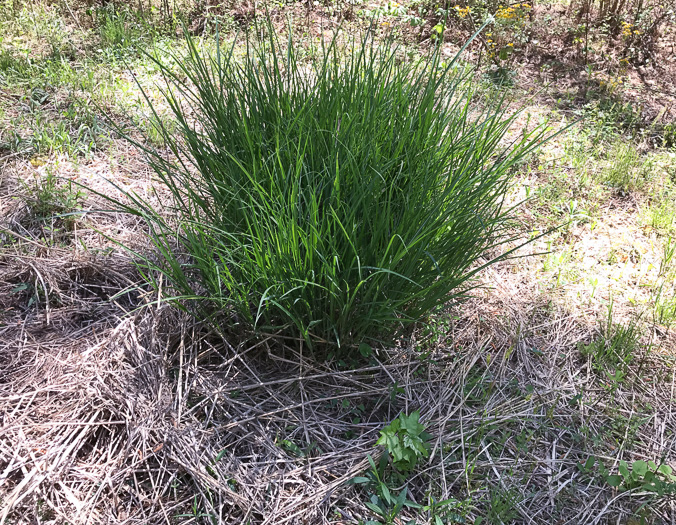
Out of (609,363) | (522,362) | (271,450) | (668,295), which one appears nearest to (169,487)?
(271,450)

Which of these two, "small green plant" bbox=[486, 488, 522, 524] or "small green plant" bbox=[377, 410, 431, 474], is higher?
"small green plant" bbox=[377, 410, 431, 474]

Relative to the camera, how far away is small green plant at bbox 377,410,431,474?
1.21 meters

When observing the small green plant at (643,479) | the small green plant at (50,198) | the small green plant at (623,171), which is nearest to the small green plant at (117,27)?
the small green plant at (50,198)

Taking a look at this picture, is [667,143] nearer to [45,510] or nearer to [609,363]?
[609,363]

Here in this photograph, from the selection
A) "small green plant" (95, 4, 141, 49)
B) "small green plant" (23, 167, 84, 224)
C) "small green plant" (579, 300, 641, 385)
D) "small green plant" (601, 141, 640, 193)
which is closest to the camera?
"small green plant" (579, 300, 641, 385)

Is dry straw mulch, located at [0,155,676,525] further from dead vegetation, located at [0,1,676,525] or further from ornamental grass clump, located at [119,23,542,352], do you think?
ornamental grass clump, located at [119,23,542,352]

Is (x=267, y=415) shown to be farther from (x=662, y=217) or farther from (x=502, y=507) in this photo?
(x=662, y=217)

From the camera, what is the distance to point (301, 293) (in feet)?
4.17

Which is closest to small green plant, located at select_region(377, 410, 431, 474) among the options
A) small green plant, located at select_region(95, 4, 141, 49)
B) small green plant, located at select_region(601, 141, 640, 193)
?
small green plant, located at select_region(601, 141, 640, 193)

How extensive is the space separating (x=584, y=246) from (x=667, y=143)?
1.39 m

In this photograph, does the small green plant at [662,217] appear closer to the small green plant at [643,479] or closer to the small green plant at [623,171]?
the small green plant at [623,171]

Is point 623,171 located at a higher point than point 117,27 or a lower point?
lower

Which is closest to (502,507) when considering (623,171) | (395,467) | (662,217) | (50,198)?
(395,467)

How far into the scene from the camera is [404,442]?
4.00ft
